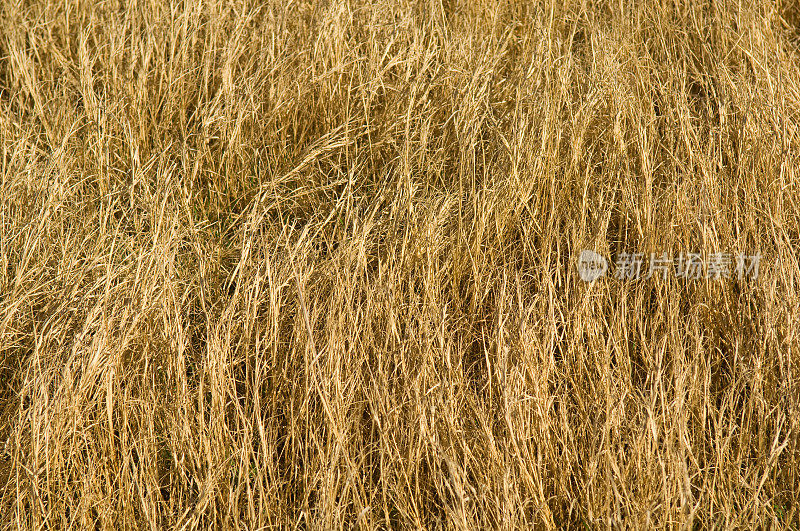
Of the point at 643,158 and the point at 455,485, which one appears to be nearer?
the point at 455,485

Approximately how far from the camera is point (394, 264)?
221 cm

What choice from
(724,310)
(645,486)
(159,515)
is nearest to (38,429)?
(159,515)

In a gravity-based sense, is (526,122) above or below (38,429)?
above

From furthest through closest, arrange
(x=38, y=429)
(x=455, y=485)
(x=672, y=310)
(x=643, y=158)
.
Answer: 1. (x=643, y=158)
2. (x=672, y=310)
3. (x=38, y=429)
4. (x=455, y=485)

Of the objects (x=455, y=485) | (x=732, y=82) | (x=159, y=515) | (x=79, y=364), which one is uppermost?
(x=732, y=82)

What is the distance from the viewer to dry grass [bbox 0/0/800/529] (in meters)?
1.82

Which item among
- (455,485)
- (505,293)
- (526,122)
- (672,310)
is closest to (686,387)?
(672,310)

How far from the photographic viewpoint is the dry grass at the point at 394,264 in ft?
5.98

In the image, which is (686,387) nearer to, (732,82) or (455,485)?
(455,485)

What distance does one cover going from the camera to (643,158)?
243 centimetres

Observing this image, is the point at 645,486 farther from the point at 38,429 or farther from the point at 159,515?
the point at 38,429

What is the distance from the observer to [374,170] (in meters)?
2.70

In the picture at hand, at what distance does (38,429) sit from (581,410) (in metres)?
1.29

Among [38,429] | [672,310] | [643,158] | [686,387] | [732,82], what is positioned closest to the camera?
[38,429]
